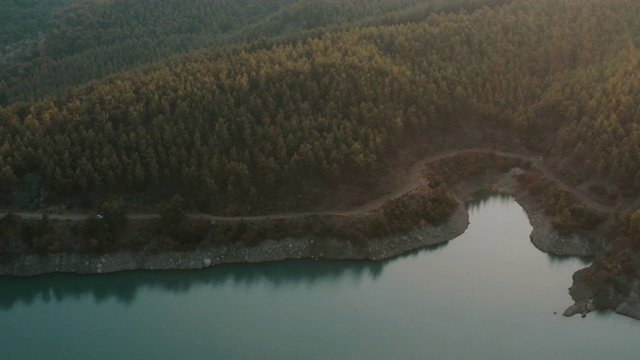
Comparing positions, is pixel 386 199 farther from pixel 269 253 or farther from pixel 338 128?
pixel 269 253

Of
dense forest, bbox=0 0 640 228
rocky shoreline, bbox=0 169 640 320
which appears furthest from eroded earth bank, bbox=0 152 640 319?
dense forest, bbox=0 0 640 228

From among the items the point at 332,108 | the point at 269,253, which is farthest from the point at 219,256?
the point at 332,108

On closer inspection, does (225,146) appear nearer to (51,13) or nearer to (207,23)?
(207,23)

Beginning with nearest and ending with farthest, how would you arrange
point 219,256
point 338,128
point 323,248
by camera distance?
1. point 219,256
2. point 323,248
3. point 338,128

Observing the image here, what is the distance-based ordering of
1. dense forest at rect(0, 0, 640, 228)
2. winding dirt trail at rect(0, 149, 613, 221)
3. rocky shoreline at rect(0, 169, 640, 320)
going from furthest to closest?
dense forest at rect(0, 0, 640, 228), winding dirt trail at rect(0, 149, 613, 221), rocky shoreline at rect(0, 169, 640, 320)

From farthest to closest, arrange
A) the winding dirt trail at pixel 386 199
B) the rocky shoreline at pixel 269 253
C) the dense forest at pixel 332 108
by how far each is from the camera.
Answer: the dense forest at pixel 332 108 → the winding dirt trail at pixel 386 199 → the rocky shoreline at pixel 269 253

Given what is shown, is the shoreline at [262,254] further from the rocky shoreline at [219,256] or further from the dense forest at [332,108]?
the dense forest at [332,108]

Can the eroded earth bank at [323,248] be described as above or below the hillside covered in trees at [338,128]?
below

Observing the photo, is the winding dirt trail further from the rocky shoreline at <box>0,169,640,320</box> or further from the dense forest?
the rocky shoreline at <box>0,169,640,320</box>

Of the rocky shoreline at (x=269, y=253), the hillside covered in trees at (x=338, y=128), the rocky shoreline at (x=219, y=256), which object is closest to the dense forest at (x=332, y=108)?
the hillside covered in trees at (x=338, y=128)
